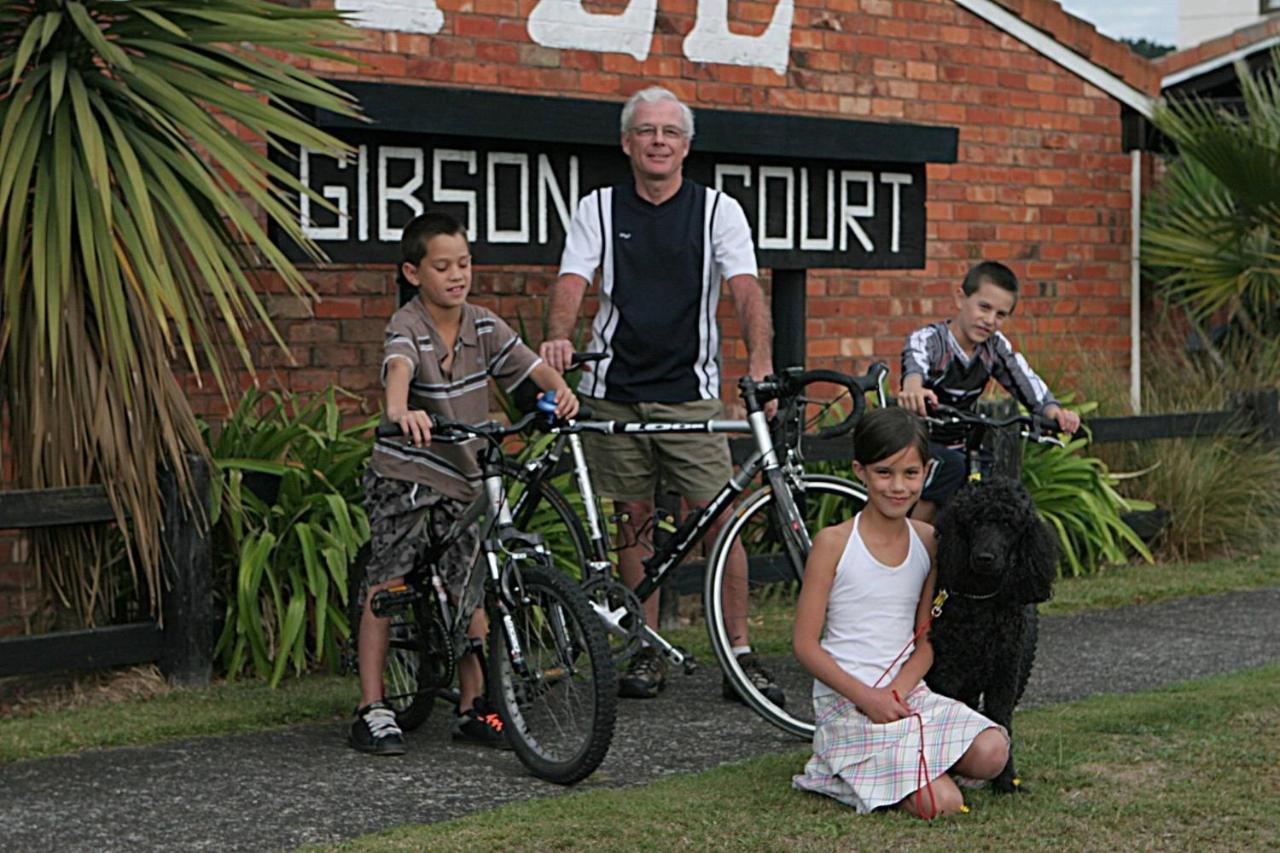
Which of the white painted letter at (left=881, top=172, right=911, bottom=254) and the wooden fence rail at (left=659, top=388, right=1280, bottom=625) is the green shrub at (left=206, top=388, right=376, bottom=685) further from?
the white painted letter at (left=881, top=172, right=911, bottom=254)

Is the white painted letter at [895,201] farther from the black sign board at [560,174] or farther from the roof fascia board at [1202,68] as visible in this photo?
the roof fascia board at [1202,68]

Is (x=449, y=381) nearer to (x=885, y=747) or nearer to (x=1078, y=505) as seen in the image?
(x=885, y=747)

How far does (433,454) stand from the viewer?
18.9 ft

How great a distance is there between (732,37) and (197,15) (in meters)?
3.83

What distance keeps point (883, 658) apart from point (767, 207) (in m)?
3.64

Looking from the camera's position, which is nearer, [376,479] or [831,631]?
[831,631]

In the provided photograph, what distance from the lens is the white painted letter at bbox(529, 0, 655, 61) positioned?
29.2ft

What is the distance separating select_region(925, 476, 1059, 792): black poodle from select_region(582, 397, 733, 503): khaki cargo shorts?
1741 millimetres

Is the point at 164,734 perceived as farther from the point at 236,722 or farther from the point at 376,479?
the point at 376,479

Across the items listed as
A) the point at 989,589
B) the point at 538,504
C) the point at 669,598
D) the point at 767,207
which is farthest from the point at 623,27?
the point at 989,589

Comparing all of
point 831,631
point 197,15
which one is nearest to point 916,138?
point 197,15

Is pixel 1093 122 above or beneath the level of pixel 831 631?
above

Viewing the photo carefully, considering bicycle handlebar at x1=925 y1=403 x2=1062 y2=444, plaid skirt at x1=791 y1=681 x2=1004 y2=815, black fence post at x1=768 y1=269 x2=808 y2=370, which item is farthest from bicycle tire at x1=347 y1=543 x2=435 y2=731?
black fence post at x1=768 y1=269 x2=808 y2=370

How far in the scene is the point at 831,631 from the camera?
16.6ft
